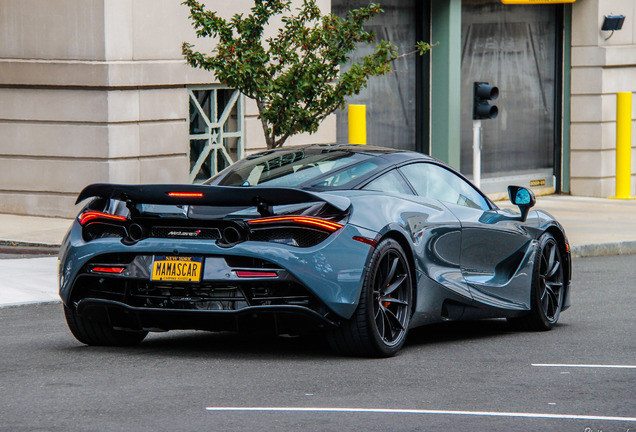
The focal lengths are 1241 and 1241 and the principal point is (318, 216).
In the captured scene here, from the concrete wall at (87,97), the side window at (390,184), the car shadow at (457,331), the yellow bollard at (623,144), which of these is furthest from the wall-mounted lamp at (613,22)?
the side window at (390,184)

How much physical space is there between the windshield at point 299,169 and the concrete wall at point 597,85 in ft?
53.1

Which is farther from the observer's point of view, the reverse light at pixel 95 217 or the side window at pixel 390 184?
the side window at pixel 390 184

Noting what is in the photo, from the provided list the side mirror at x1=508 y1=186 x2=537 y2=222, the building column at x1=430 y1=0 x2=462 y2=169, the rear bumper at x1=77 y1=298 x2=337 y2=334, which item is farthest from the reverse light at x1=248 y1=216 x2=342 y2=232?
the building column at x1=430 y1=0 x2=462 y2=169

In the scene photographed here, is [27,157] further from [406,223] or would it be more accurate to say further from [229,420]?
[229,420]

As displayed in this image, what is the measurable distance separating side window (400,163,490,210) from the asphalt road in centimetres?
95

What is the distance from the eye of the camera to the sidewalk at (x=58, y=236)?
11047 mm

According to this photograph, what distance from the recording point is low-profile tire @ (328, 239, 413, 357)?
A: 700 centimetres

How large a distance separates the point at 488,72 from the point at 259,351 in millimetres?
15917

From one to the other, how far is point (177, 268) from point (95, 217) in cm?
67

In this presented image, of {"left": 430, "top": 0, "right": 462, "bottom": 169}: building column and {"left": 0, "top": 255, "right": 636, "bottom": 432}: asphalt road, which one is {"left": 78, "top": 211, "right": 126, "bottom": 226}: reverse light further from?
{"left": 430, "top": 0, "right": 462, "bottom": 169}: building column

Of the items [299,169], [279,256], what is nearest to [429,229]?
[299,169]

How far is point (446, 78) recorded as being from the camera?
21.3 m

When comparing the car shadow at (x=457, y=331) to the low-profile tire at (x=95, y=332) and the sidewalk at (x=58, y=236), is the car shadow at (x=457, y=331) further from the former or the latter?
the sidewalk at (x=58, y=236)

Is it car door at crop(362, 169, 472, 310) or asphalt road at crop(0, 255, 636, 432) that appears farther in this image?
car door at crop(362, 169, 472, 310)
